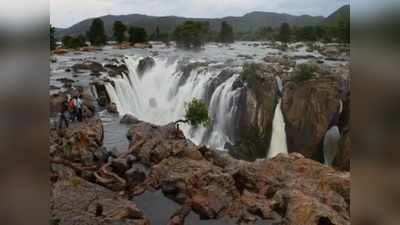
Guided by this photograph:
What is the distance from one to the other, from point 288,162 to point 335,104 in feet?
1.25

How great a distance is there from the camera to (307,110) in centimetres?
238

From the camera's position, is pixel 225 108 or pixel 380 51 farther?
pixel 225 108

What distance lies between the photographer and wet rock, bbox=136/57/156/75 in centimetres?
242

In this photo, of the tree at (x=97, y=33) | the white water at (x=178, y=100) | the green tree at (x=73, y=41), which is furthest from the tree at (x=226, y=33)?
the green tree at (x=73, y=41)

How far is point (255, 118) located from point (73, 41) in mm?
A: 1016

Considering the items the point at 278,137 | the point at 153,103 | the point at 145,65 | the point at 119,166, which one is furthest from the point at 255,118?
the point at 119,166

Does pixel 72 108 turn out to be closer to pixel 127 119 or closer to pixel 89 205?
pixel 127 119

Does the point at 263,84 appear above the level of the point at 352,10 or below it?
below

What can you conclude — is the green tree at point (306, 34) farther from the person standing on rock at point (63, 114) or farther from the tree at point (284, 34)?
the person standing on rock at point (63, 114)

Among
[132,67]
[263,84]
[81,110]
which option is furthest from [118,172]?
[263,84]

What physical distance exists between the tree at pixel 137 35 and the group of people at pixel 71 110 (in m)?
0.41

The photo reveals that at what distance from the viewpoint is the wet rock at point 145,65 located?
2420 millimetres

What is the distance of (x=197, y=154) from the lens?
2.38 m

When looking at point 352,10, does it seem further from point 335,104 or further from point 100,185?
point 100,185
